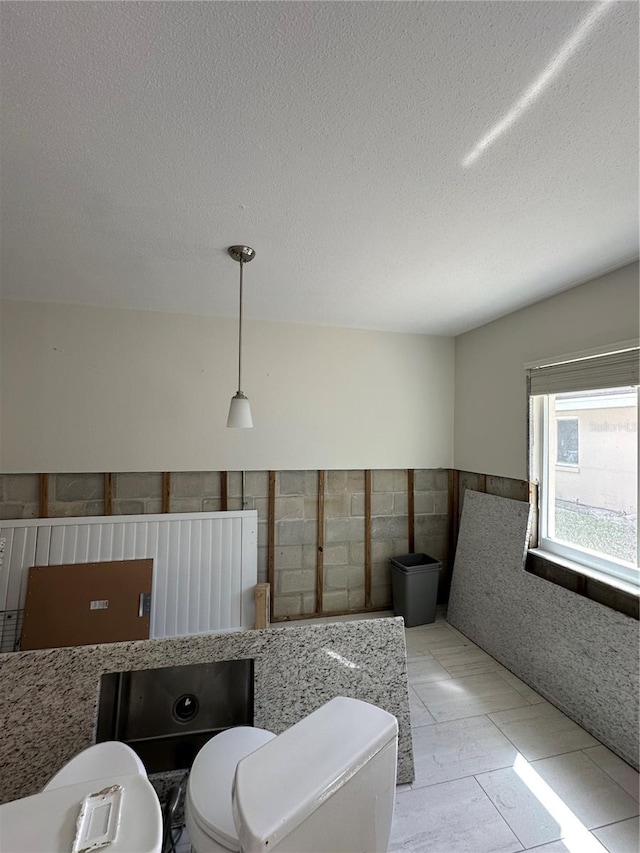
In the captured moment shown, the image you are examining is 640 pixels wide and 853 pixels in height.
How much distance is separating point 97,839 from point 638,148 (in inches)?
91.6

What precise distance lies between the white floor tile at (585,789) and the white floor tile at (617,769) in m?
0.03

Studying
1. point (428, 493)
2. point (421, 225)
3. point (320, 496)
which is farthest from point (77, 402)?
point (428, 493)

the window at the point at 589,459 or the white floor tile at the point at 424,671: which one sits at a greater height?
the window at the point at 589,459

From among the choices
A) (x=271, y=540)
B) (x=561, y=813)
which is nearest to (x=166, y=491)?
(x=271, y=540)

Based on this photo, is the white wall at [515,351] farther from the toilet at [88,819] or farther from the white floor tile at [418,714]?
the toilet at [88,819]

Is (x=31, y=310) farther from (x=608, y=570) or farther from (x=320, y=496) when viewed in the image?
(x=608, y=570)

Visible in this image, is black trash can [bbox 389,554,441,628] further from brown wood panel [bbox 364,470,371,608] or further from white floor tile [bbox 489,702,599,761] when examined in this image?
white floor tile [bbox 489,702,599,761]

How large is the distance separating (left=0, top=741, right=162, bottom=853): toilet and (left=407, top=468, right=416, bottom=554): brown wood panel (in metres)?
3.19

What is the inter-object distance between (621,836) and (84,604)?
131 inches

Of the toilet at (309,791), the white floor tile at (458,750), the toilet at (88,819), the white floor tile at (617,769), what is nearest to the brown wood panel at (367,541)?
the white floor tile at (458,750)

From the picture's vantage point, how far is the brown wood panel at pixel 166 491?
3.21m

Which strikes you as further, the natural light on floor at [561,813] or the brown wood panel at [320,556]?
the brown wood panel at [320,556]

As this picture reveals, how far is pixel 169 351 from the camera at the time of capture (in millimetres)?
3240

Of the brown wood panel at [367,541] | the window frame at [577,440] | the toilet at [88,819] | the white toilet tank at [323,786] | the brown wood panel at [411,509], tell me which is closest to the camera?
the toilet at [88,819]
